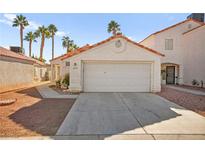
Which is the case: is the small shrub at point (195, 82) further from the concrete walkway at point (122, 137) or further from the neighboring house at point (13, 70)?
the neighboring house at point (13, 70)

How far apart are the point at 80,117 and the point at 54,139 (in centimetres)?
203

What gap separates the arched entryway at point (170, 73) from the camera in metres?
20.5

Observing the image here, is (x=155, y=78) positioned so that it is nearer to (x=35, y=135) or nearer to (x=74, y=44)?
(x=35, y=135)

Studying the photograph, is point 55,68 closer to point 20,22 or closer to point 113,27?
point 20,22

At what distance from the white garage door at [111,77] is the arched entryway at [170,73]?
7868 millimetres

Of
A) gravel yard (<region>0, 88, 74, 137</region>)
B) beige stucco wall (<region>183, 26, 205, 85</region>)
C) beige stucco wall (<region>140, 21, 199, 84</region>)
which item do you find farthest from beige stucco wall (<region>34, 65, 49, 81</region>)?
beige stucco wall (<region>183, 26, 205, 85</region>)

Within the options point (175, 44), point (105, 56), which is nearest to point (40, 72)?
point (105, 56)

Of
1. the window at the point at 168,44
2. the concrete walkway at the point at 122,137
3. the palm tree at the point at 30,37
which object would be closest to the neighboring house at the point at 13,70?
the concrete walkway at the point at 122,137

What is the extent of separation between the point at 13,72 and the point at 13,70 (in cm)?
18

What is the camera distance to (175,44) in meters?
20.2

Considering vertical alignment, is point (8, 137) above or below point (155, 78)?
below

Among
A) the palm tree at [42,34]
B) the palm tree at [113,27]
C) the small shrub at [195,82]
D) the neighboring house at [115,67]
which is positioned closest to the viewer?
the neighboring house at [115,67]
